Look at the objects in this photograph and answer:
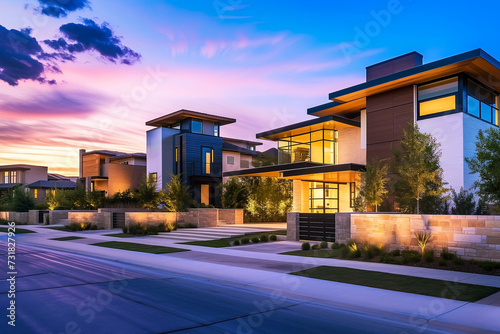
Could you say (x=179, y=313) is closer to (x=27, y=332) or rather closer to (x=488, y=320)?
(x=27, y=332)

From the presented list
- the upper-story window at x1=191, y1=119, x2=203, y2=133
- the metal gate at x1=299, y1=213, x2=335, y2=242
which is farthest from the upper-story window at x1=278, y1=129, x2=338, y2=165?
the upper-story window at x1=191, y1=119, x2=203, y2=133

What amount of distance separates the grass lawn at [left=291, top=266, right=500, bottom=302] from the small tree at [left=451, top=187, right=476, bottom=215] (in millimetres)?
9105

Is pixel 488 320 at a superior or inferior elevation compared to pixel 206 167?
inferior

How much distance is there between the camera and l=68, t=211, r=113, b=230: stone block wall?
29672 millimetres

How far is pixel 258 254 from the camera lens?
50.0ft

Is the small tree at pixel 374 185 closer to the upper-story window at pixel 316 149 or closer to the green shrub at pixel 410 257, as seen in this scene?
the green shrub at pixel 410 257

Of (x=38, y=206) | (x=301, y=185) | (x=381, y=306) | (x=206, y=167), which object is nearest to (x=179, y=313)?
(x=381, y=306)

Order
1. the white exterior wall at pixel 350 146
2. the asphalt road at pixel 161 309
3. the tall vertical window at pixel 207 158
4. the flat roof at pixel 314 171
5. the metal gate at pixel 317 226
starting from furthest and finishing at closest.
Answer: the tall vertical window at pixel 207 158 < the white exterior wall at pixel 350 146 < the flat roof at pixel 314 171 < the metal gate at pixel 317 226 < the asphalt road at pixel 161 309

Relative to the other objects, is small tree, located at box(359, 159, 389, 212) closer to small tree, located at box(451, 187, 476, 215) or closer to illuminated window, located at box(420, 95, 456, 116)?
small tree, located at box(451, 187, 476, 215)

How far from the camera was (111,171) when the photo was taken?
→ 41.7 m

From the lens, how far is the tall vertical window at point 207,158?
1431 inches

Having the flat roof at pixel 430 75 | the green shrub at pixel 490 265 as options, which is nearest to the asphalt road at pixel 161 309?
the green shrub at pixel 490 265

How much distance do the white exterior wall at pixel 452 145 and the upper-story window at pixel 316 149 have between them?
811 cm

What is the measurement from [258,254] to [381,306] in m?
8.00
